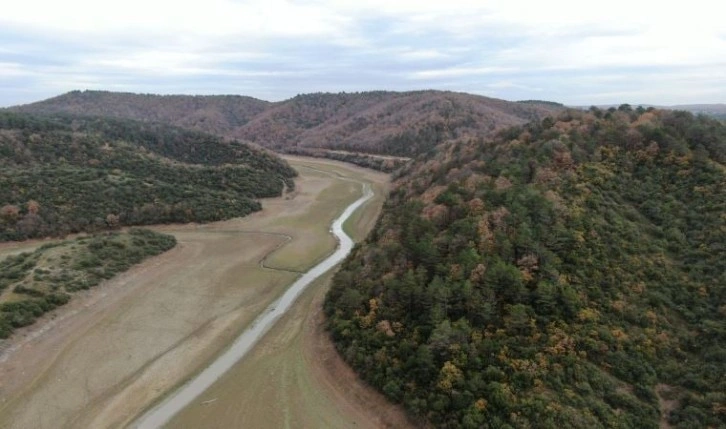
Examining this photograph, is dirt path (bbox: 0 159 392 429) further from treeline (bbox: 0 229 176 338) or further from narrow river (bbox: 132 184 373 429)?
treeline (bbox: 0 229 176 338)

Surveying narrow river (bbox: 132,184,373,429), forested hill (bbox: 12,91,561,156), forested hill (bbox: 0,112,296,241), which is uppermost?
forested hill (bbox: 12,91,561,156)

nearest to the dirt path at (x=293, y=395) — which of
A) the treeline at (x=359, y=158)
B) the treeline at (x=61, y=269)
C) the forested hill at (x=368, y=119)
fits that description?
the treeline at (x=61, y=269)

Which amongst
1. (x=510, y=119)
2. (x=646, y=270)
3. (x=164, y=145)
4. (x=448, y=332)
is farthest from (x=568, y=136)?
(x=510, y=119)

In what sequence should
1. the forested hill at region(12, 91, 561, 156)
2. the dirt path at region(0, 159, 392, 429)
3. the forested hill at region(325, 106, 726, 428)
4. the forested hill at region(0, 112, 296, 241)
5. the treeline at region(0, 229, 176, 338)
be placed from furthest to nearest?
1. the forested hill at region(12, 91, 561, 156)
2. the forested hill at region(0, 112, 296, 241)
3. the treeline at region(0, 229, 176, 338)
4. the dirt path at region(0, 159, 392, 429)
5. the forested hill at region(325, 106, 726, 428)

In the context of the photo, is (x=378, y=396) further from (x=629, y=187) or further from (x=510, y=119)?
(x=510, y=119)

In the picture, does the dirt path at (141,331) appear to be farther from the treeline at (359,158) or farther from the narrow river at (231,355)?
the treeline at (359,158)

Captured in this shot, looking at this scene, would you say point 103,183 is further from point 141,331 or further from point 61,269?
point 141,331

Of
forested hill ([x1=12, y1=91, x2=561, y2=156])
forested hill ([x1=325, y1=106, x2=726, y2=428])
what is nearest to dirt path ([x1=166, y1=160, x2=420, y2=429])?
forested hill ([x1=325, y1=106, x2=726, y2=428])
